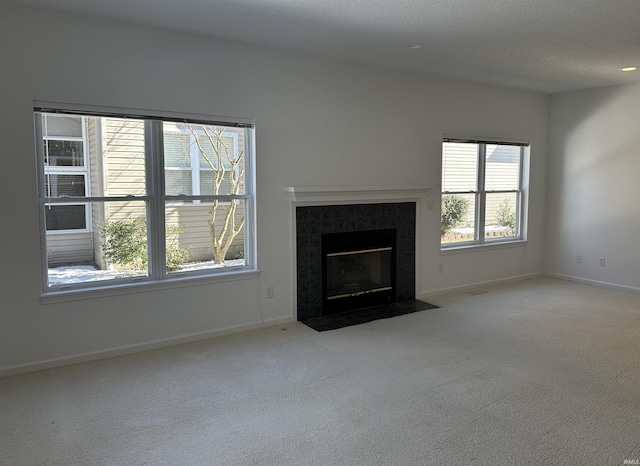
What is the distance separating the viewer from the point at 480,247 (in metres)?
5.98

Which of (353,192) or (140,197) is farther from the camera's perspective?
(353,192)

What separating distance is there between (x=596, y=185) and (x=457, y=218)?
6.08ft

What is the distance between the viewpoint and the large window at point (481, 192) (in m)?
5.73

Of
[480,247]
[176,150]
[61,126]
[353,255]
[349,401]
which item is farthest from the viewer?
[480,247]

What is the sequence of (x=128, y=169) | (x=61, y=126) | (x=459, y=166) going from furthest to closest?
(x=459, y=166), (x=128, y=169), (x=61, y=126)

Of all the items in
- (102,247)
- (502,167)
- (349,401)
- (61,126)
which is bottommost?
(349,401)

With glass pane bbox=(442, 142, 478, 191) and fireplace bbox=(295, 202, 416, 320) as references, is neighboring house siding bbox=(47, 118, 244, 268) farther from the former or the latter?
glass pane bbox=(442, 142, 478, 191)

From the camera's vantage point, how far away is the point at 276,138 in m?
4.32

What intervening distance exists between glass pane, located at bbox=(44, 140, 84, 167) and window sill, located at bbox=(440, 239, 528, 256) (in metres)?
3.93

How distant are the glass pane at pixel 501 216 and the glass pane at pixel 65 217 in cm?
468

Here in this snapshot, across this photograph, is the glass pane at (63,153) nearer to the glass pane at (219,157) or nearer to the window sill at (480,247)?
the glass pane at (219,157)

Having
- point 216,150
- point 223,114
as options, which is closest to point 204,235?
point 216,150

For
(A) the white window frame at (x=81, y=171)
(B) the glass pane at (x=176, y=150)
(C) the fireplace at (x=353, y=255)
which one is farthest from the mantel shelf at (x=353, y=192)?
(A) the white window frame at (x=81, y=171)

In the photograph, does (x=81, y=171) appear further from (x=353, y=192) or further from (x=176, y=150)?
(x=353, y=192)
